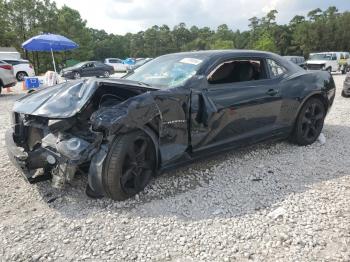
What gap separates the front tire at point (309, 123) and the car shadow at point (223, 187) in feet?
0.90

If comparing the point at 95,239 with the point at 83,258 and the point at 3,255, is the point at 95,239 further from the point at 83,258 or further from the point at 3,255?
the point at 3,255

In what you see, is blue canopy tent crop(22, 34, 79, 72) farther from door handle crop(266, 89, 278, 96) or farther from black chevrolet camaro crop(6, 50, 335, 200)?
door handle crop(266, 89, 278, 96)

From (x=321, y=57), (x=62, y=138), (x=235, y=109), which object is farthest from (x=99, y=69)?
(x=62, y=138)

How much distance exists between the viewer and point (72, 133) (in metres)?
3.57

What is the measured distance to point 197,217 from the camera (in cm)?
325

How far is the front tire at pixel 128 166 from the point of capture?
10.7ft

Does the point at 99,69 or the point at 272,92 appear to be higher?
the point at 272,92

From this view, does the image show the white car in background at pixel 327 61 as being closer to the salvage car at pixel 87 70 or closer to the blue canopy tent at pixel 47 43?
the salvage car at pixel 87 70

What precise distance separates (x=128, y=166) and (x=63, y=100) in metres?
0.95

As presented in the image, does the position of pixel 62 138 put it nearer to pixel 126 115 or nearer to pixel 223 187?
pixel 126 115

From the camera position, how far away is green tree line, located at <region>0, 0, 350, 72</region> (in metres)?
44.1

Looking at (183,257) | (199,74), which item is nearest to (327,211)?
(183,257)

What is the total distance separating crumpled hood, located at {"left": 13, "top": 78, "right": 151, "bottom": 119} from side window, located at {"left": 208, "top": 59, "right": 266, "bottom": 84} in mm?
1251

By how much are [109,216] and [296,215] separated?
1724 mm
